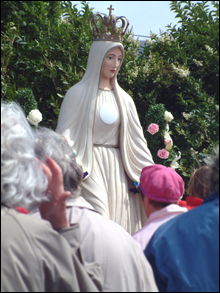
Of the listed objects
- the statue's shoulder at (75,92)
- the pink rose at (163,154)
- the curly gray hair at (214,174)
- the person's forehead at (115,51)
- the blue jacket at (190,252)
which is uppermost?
the person's forehead at (115,51)

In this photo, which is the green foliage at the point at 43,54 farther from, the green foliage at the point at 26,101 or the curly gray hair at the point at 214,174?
the curly gray hair at the point at 214,174

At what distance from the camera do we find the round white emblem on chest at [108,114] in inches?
146

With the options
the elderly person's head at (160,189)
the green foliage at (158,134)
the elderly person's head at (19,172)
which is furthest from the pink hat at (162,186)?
the green foliage at (158,134)

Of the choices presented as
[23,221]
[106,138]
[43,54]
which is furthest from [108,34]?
[23,221]

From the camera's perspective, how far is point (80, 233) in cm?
147

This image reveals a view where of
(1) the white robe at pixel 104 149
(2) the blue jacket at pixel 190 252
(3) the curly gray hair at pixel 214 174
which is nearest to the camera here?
(2) the blue jacket at pixel 190 252

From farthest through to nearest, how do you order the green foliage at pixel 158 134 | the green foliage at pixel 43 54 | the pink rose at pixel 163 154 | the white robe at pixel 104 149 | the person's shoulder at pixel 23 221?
the green foliage at pixel 43 54 → the green foliage at pixel 158 134 → the pink rose at pixel 163 154 → the white robe at pixel 104 149 → the person's shoulder at pixel 23 221

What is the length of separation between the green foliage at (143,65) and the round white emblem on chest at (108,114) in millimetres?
1707

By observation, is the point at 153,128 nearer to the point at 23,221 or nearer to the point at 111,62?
the point at 111,62

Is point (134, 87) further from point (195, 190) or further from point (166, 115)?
point (195, 190)

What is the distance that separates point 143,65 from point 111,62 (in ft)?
7.44

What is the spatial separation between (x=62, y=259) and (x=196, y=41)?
517 cm

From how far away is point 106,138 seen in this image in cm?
378

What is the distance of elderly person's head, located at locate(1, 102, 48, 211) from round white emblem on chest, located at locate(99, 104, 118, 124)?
2308mm
